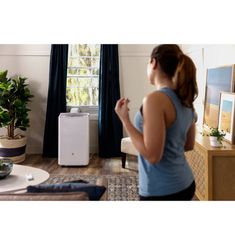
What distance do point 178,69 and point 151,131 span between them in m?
0.24

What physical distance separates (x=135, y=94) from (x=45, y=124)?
1166mm

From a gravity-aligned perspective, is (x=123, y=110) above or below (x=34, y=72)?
below

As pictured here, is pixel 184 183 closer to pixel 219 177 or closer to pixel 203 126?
pixel 219 177

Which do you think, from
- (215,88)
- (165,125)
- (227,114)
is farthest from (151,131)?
(215,88)

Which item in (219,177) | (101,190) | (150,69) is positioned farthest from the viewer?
(219,177)

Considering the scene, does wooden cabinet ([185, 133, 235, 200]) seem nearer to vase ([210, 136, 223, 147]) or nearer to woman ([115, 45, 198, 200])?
vase ([210, 136, 223, 147])

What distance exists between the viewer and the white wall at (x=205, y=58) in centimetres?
233

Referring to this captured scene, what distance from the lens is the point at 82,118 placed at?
150 inches

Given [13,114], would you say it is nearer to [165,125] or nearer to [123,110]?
[123,110]

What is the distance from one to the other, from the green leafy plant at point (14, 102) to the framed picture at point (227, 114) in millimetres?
2363

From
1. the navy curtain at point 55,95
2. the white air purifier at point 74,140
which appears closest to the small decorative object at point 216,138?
the white air purifier at point 74,140

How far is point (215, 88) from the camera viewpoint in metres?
2.60

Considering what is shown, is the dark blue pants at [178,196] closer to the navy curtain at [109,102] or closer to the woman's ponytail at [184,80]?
the woman's ponytail at [184,80]
